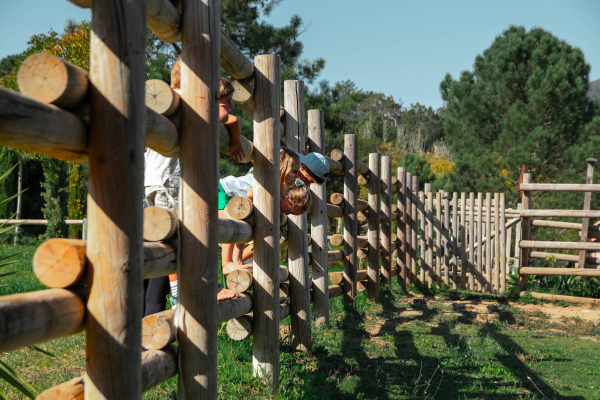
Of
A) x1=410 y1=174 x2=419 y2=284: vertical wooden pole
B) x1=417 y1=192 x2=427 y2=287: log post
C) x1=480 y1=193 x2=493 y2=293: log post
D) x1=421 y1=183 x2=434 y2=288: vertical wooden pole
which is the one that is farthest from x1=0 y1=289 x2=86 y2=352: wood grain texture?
x1=480 y1=193 x2=493 y2=293: log post

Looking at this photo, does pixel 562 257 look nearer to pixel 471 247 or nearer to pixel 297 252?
pixel 471 247

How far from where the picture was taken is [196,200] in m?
2.23

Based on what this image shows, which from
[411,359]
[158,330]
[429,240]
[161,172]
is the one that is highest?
[161,172]

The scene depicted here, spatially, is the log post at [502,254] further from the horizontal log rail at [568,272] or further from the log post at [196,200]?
the log post at [196,200]

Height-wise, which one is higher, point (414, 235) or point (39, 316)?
point (39, 316)

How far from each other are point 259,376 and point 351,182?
11.6ft

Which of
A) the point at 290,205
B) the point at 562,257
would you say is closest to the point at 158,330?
the point at 290,205

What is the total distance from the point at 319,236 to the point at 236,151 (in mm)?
2446

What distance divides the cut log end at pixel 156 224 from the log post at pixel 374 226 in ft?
17.4

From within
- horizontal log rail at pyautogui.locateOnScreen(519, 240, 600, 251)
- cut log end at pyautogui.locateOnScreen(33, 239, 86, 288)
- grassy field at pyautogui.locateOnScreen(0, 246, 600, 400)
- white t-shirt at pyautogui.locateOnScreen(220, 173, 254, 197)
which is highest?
white t-shirt at pyautogui.locateOnScreen(220, 173, 254, 197)

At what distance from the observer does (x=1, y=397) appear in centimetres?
183

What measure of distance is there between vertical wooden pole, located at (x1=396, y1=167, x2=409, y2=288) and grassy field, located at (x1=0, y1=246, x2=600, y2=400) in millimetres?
1992

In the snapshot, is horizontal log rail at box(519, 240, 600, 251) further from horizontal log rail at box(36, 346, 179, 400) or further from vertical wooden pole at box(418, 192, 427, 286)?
horizontal log rail at box(36, 346, 179, 400)

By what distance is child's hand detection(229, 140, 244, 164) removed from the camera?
2936 mm
